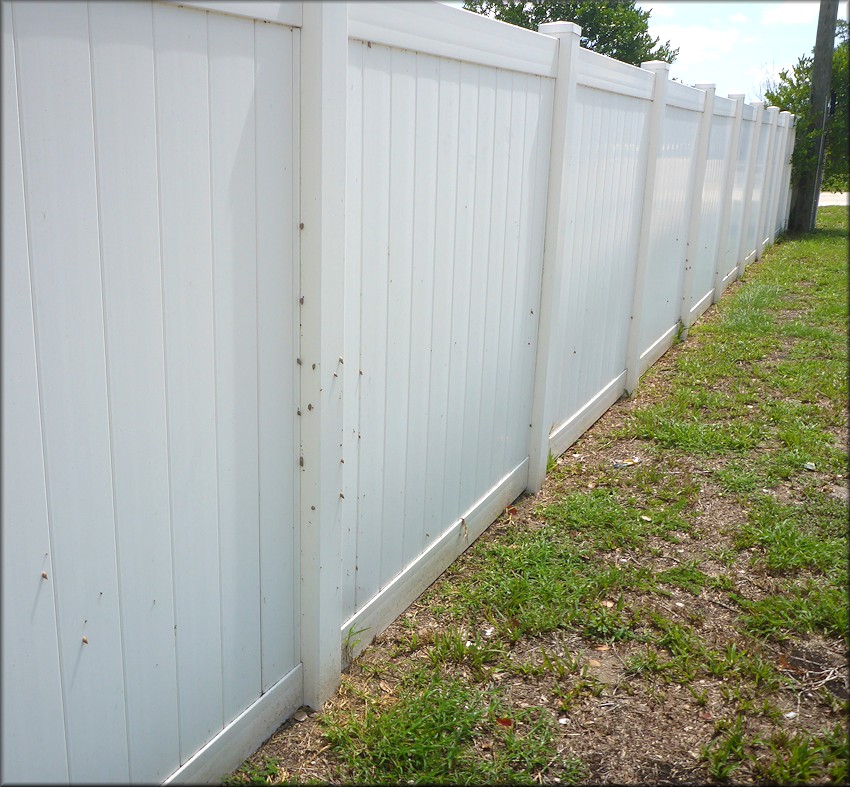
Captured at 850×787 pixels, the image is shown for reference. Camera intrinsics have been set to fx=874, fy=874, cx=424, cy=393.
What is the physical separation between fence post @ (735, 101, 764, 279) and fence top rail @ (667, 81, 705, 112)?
13.6 feet

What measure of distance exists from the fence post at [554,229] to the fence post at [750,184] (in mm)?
8147

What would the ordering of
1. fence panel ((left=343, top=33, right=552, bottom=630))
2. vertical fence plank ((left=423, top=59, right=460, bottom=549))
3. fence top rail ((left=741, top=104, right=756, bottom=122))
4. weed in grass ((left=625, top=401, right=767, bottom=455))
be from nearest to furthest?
fence panel ((left=343, top=33, right=552, bottom=630))
vertical fence plank ((left=423, top=59, right=460, bottom=549))
weed in grass ((left=625, top=401, right=767, bottom=455))
fence top rail ((left=741, top=104, right=756, bottom=122))

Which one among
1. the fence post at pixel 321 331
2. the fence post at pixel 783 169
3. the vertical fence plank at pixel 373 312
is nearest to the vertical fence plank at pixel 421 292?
the vertical fence plank at pixel 373 312

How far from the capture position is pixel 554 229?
456cm

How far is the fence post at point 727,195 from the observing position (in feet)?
32.8

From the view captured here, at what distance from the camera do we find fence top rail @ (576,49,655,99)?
4.65 m

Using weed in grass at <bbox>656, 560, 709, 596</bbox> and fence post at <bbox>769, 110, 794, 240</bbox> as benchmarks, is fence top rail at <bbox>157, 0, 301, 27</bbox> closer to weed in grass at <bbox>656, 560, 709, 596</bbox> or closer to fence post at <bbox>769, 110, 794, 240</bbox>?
weed in grass at <bbox>656, 560, 709, 596</bbox>

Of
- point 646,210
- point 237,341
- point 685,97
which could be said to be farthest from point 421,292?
point 685,97

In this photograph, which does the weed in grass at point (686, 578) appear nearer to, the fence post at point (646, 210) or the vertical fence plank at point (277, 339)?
the vertical fence plank at point (277, 339)

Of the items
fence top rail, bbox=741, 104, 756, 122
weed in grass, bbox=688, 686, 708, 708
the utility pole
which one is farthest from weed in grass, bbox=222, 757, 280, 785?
the utility pole

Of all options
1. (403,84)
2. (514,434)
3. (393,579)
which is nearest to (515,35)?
(403,84)

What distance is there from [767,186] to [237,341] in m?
14.3

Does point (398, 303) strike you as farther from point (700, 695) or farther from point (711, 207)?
point (711, 207)

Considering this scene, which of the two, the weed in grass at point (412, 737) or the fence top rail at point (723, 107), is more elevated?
the fence top rail at point (723, 107)
